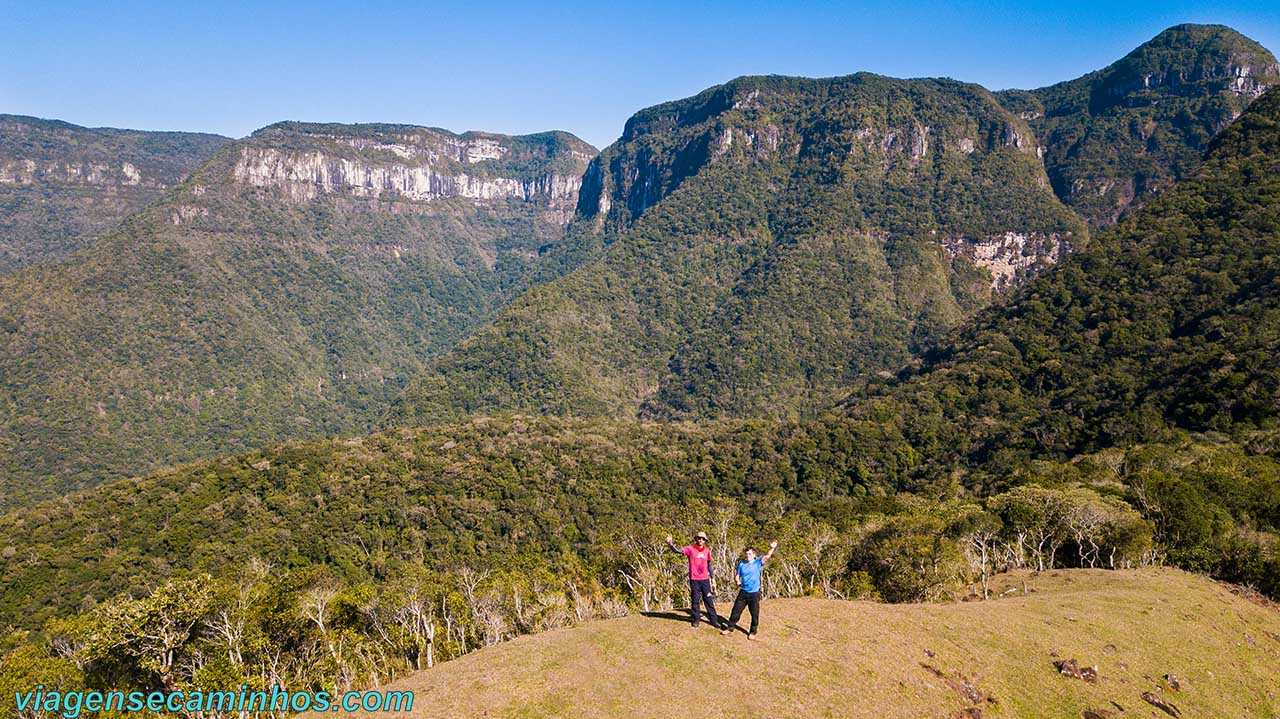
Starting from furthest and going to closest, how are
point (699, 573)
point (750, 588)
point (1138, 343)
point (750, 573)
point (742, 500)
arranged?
point (742, 500) → point (1138, 343) → point (699, 573) → point (750, 588) → point (750, 573)

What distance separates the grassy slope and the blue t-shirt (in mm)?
2351

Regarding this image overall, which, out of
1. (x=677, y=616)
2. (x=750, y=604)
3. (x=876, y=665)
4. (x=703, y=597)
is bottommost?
(x=677, y=616)

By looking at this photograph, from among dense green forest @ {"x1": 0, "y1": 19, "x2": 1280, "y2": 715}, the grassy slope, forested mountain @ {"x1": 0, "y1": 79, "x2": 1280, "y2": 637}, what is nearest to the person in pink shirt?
the grassy slope

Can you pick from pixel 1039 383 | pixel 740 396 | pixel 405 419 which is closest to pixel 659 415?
pixel 740 396

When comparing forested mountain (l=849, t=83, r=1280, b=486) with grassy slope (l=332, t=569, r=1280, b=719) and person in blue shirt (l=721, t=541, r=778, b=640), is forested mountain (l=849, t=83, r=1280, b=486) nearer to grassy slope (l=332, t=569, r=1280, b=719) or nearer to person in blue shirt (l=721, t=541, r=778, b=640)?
grassy slope (l=332, t=569, r=1280, b=719)

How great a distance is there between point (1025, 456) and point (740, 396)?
97.4 m

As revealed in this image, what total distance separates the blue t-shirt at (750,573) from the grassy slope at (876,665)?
→ 2.35 meters

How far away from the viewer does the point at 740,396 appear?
605 feet

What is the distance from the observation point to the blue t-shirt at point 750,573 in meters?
19.5

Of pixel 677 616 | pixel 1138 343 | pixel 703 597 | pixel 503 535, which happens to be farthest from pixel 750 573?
pixel 1138 343

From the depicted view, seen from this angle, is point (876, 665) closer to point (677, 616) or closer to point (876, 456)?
point (677, 616)

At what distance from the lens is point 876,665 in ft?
68.6

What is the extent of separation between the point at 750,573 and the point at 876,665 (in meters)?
5.67

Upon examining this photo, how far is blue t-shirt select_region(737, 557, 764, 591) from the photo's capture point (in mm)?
19547
